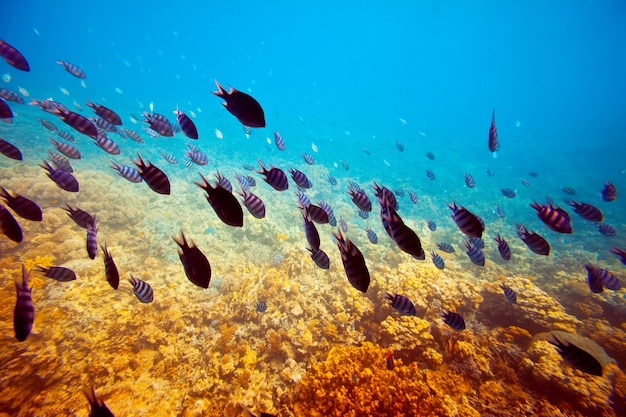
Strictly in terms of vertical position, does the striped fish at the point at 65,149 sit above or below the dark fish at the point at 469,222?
below

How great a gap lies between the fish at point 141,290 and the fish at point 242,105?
2684 mm

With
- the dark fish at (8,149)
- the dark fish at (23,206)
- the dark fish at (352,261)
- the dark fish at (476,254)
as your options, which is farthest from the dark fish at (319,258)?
the dark fish at (8,149)

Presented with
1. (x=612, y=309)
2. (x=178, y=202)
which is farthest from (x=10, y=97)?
(x=612, y=309)

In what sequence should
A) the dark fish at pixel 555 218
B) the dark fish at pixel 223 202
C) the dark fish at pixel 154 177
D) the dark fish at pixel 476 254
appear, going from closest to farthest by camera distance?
the dark fish at pixel 223 202 < the dark fish at pixel 154 177 < the dark fish at pixel 555 218 < the dark fish at pixel 476 254

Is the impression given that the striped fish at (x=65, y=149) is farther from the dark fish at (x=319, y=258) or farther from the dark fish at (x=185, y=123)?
the dark fish at (x=319, y=258)

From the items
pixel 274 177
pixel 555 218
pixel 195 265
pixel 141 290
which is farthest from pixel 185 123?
pixel 555 218

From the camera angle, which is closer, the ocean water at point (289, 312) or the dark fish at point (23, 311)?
the dark fish at point (23, 311)

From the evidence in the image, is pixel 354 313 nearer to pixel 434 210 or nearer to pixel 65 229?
pixel 65 229

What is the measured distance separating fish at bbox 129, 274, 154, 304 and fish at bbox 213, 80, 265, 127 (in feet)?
8.80

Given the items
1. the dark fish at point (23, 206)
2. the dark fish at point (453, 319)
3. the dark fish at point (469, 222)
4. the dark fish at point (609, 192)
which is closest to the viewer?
the dark fish at point (469, 222)

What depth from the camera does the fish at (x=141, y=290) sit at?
3.48m

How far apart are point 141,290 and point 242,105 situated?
117 inches

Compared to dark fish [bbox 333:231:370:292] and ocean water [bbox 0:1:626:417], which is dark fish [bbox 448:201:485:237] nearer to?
dark fish [bbox 333:231:370:292]

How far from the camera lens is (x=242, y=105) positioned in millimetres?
2580
